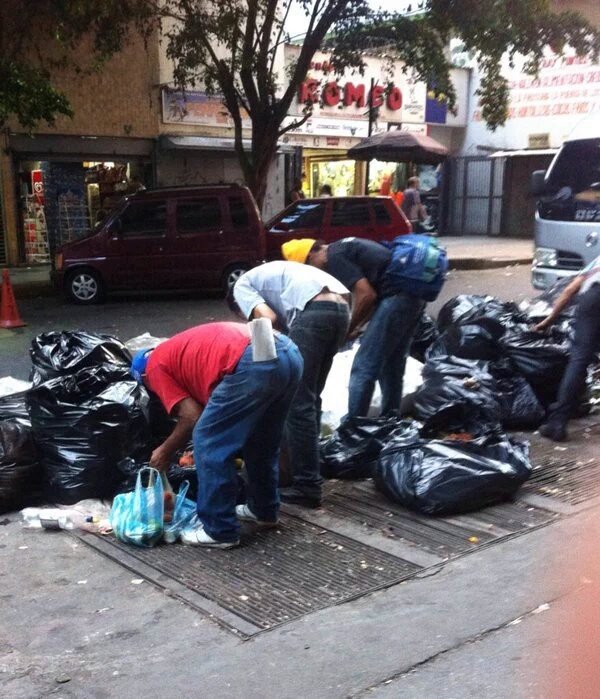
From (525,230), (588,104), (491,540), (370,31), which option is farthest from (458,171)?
(491,540)

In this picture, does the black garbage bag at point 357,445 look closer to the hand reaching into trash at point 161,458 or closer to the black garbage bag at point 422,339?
the hand reaching into trash at point 161,458

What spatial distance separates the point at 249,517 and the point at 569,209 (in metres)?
6.13

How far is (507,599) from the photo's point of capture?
340cm

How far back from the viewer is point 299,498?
14.8ft

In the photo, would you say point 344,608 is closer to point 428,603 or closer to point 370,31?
point 428,603

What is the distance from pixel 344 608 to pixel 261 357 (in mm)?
1153

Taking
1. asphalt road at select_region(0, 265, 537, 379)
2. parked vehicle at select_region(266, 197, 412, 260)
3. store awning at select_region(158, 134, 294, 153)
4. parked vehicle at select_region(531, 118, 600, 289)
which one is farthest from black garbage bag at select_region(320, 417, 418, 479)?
store awning at select_region(158, 134, 294, 153)

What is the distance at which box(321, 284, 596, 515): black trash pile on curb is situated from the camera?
14.2 ft

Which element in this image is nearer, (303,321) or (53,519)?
(53,519)

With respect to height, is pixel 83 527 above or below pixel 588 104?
below

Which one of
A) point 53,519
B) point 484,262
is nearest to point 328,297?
point 53,519

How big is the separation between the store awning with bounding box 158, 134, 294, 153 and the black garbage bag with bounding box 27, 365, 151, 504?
44.2 ft

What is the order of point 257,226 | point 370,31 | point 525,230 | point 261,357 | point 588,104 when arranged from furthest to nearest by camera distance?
point 525,230, point 588,104, point 370,31, point 257,226, point 261,357

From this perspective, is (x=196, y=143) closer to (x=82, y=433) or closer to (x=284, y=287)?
(x=284, y=287)
